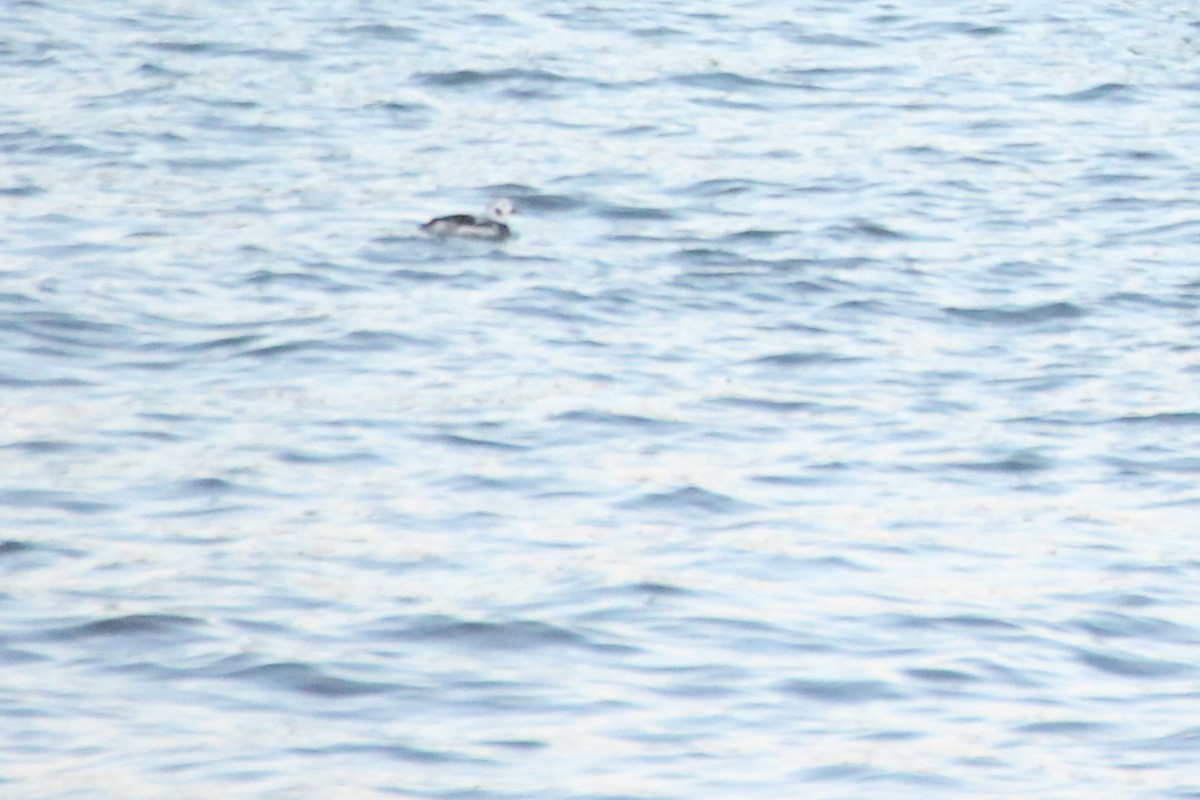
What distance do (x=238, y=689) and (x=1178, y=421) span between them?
5.06 metres

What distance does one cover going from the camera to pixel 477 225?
13398 mm

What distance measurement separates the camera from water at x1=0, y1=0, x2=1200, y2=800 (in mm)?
7633

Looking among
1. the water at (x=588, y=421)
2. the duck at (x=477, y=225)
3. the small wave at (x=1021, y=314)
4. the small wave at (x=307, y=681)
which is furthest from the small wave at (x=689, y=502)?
the duck at (x=477, y=225)

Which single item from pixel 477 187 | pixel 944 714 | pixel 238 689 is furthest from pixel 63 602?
pixel 477 187

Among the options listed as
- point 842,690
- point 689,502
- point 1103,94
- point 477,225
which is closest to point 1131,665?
point 842,690

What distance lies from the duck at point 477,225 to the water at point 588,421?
0.13 m

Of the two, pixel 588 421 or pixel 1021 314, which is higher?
pixel 1021 314

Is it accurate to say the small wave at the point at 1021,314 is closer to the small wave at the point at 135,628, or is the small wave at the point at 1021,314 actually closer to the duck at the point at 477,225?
the duck at the point at 477,225

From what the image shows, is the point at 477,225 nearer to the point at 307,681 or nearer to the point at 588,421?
the point at 588,421

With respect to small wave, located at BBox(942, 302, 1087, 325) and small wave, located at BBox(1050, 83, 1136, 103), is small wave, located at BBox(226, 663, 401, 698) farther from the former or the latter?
small wave, located at BBox(1050, 83, 1136, 103)

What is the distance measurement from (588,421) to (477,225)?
2.86 meters

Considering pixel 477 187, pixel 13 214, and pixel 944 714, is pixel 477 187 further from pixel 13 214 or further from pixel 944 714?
pixel 944 714

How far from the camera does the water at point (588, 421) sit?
763 cm

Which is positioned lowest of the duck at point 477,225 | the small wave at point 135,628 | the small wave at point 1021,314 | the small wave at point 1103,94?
the small wave at point 135,628
